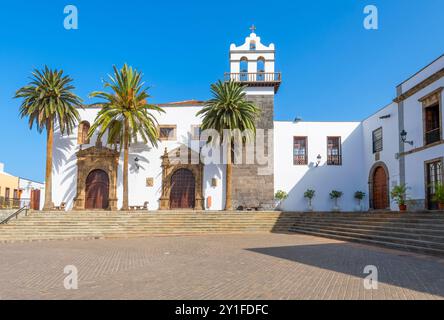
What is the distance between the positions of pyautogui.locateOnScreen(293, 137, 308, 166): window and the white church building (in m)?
0.07

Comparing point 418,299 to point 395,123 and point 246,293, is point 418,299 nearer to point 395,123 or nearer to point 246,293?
point 246,293

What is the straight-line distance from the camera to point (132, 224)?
56.9ft

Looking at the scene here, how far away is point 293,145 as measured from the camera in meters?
23.8

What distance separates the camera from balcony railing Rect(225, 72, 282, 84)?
2377cm

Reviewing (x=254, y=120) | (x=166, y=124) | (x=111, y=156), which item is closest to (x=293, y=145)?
(x=254, y=120)

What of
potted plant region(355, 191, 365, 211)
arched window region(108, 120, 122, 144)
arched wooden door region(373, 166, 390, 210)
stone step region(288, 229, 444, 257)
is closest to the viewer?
stone step region(288, 229, 444, 257)

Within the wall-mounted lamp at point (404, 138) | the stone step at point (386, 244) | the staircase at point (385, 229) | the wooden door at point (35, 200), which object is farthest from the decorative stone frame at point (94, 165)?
the wall-mounted lamp at point (404, 138)

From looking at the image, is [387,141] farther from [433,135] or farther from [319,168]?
[319,168]

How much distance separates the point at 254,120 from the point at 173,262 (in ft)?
51.8

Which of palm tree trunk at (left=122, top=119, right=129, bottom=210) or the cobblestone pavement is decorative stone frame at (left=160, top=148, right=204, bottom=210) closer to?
palm tree trunk at (left=122, top=119, right=129, bottom=210)

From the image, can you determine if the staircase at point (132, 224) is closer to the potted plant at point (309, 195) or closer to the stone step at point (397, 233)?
the stone step at point (397, 233)

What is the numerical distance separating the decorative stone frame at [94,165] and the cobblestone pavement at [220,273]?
12756mm

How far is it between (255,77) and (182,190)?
8.92 metres

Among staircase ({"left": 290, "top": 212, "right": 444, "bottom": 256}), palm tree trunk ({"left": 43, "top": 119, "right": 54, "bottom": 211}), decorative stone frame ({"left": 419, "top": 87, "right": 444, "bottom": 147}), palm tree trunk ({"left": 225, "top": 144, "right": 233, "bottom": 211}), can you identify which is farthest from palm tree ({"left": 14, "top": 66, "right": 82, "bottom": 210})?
decorative stone frame ({"left": 419, "top": 87, "right": 444, "bottom": 147})
